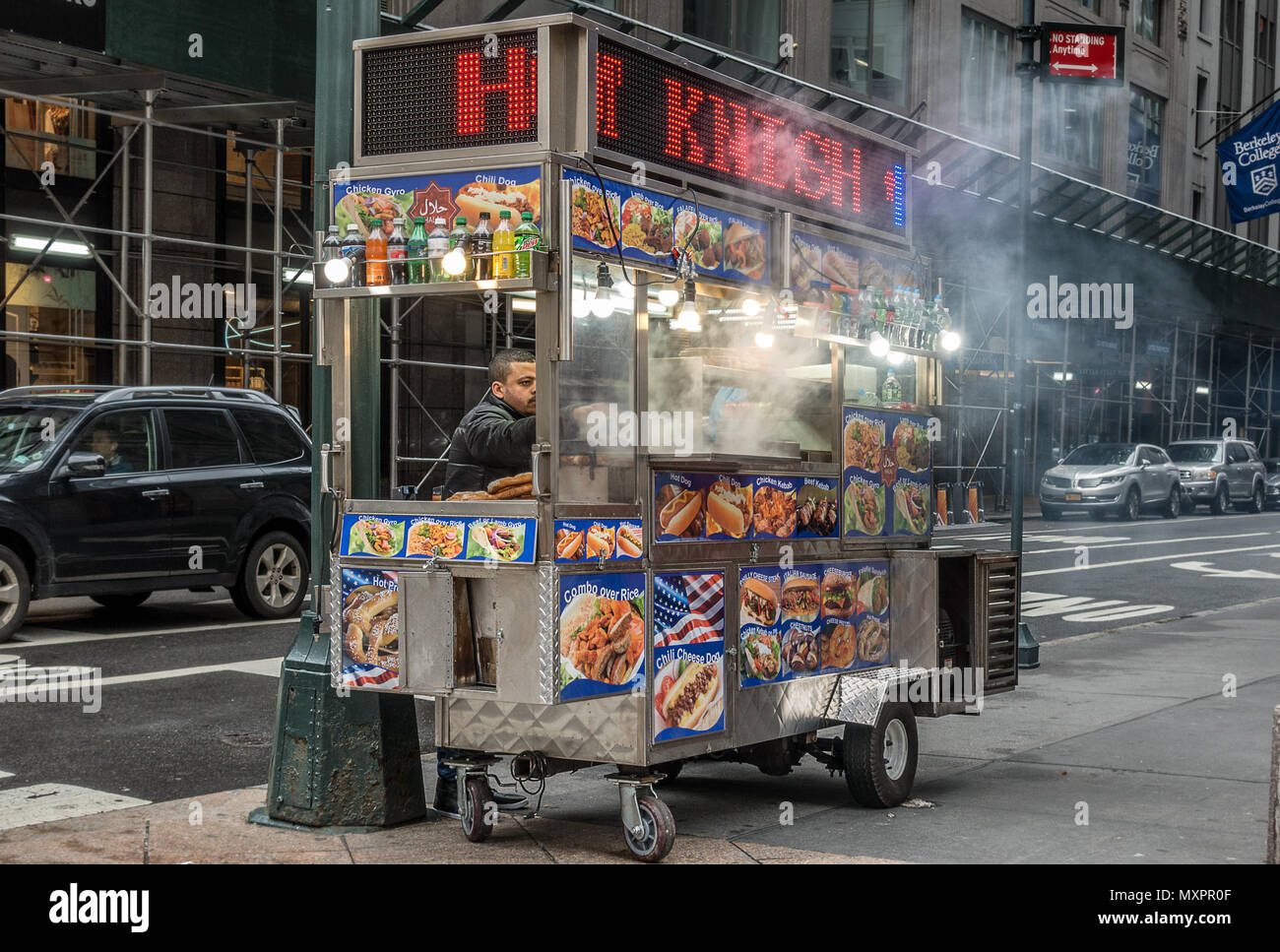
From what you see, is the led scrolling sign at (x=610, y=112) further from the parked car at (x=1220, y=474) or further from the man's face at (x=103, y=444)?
the parked car at (x=1220, y=474)

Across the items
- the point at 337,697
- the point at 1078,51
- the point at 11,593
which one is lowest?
the point at 11,593

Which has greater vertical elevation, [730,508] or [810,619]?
[730,508]

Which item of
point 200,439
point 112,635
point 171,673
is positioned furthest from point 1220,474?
point 171,673

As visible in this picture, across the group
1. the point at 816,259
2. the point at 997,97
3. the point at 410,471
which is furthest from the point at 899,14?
the point at 816,259

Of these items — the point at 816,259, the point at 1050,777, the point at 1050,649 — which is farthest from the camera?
the point at 1050,649

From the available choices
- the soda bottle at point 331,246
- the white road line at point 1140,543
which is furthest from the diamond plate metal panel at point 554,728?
the white road line at point 1140,543

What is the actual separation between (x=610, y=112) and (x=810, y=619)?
244cm

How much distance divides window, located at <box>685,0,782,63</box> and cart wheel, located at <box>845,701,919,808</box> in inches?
858

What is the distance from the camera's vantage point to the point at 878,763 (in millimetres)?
6812

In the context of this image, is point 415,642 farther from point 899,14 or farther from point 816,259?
point 899,14

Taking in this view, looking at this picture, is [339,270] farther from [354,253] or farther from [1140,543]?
[1140,543]

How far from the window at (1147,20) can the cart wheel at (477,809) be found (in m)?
42.2

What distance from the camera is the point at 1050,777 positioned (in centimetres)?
757

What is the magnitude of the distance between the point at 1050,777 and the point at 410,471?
1521 centimetres
